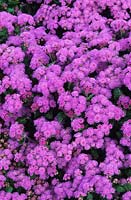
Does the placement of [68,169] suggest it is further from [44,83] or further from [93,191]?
[44,83]

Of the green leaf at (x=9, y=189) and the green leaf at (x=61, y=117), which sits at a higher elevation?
the green leaf at (x=61, y=117)

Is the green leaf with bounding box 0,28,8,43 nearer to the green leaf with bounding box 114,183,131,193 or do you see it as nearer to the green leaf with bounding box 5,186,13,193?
the green leaf with bounding box 5,186,13,193

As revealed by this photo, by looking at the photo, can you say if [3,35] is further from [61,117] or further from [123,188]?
[123,188]

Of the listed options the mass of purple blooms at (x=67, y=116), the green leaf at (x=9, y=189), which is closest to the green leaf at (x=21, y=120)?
the mass of purple blooms at (x=67, y=116)

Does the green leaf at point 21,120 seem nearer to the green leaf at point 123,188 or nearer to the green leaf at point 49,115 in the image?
the green leaf at point 49,115

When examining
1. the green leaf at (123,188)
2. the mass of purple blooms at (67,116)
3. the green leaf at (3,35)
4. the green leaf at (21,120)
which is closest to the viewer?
the green leaf at (123,188)

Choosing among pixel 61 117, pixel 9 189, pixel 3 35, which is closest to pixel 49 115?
pixel 61 117

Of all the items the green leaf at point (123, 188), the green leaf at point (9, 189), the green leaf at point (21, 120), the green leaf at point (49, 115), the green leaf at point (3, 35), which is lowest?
the green leaf at point (9, 189)

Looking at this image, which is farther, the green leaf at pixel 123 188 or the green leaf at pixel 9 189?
the green leaf at pixel 9 189

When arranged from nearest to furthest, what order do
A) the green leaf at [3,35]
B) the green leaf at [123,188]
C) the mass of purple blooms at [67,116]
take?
the green leaf at [123,188] → the mass of purple blooms at [67,116] → the green leaf at [3,35]

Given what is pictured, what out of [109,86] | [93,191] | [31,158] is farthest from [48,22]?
[93,191]
